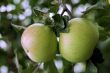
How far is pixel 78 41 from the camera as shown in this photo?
939 mm

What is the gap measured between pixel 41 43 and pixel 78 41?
0.12 meters

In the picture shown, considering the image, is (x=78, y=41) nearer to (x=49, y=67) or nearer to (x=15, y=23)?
(x=49, y=67)

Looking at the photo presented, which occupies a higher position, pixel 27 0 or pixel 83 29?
pixel 83 29

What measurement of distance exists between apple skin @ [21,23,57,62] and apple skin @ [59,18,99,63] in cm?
3

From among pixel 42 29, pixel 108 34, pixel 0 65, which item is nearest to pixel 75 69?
pixel 108 34

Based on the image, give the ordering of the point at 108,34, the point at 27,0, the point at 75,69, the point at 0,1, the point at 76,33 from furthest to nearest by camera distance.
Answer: the point at 0,1
the point at 27,0
the point at 75,69
the point at 108,34
the point at 76,33

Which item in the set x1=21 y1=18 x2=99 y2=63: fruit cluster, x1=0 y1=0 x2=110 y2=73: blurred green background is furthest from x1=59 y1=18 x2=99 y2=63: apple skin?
x1=0 y1=0 x2=110 y2=73: blurred green background

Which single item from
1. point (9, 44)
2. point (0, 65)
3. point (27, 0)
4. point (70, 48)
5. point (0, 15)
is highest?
point (70, 48)

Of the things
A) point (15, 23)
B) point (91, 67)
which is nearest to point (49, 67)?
point (91, 67)

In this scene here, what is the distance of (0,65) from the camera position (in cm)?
199

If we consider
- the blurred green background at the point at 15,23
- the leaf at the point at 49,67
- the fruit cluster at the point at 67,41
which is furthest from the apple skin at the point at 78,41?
the blurred green background at the point at 15,23

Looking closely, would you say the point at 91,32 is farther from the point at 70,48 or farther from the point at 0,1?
the point at 0,1

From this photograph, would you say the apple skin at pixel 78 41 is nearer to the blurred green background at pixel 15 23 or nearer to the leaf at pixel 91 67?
the leaf at pixel 91 67

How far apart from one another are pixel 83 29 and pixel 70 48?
0.23 ft
